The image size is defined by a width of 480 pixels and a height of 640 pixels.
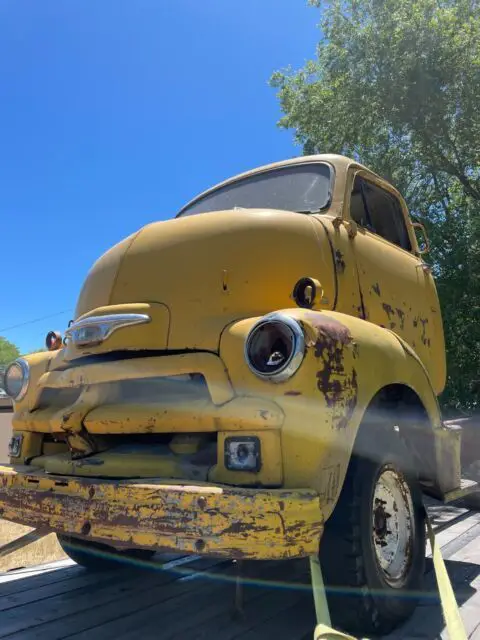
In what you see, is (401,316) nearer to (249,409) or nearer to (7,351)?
(249,409)

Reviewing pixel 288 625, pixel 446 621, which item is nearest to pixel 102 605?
pixel 288 625

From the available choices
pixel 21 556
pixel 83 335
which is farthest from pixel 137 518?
pixel 21 556

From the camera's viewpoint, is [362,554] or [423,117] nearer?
[362,554]

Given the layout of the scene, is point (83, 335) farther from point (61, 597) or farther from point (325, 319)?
point (61, 597)

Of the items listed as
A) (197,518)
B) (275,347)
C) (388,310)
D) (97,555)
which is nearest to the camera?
(197,518)

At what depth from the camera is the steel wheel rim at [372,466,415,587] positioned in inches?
106

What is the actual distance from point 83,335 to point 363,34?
10.7 metres

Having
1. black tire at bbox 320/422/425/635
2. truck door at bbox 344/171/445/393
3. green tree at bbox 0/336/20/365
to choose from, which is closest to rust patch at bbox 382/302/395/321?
truck door at bbox 344/171/445/393

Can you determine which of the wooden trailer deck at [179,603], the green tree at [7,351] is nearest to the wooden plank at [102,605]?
the wooden trailer deck at [179,603]

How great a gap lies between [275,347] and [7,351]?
297 ft

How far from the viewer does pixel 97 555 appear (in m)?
3.58

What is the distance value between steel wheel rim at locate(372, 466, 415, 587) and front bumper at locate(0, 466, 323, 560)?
0.74m

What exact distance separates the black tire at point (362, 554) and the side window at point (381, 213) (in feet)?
5.47

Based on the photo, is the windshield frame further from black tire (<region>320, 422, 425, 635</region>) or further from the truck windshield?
black tire (<region>320, 422, 425, 635</region>)
